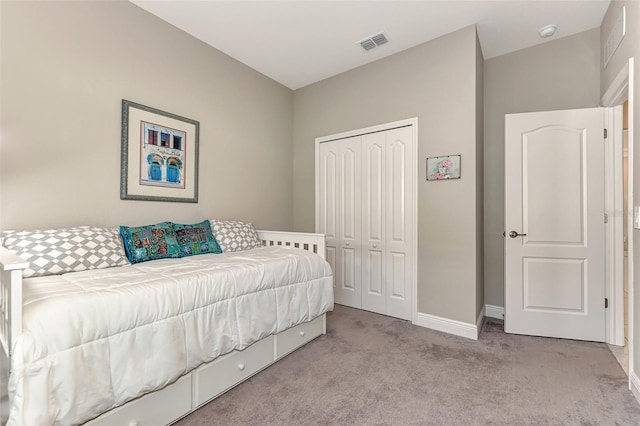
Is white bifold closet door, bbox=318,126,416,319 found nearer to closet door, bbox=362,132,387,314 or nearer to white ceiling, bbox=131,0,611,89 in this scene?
closet door, bbox=362,132,387,314

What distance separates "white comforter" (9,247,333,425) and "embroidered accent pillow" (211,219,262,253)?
63cm

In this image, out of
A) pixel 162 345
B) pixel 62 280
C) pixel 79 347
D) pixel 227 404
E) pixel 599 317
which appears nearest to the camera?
pixel 79 347

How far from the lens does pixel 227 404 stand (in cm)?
160

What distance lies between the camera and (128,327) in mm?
1240

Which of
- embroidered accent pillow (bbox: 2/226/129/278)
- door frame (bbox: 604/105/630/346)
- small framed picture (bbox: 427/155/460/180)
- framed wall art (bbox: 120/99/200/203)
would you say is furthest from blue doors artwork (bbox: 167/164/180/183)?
door frame (bbox: 604/105/630/346)

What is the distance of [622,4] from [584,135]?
0.93 metres

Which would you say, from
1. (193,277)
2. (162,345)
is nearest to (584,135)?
(193,277)

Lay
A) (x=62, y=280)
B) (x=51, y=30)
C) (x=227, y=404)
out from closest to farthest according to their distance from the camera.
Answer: (x=62, y=280) → (x=227, y=404) → (x=51, y=30)

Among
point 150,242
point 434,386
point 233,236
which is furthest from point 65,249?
point 434,386

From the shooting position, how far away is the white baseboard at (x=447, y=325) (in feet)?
8.25

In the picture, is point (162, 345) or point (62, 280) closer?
point (162, 345)

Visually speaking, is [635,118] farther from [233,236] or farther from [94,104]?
[94,104]

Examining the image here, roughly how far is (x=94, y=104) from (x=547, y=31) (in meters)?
3.87

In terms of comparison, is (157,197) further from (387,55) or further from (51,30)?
(387,55)
